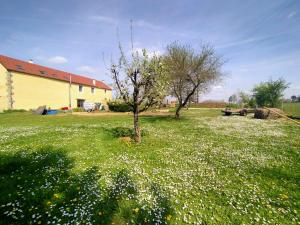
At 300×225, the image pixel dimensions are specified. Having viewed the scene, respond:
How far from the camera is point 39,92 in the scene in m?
45.2

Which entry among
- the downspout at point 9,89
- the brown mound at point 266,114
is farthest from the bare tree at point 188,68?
the downspout at point 9,89

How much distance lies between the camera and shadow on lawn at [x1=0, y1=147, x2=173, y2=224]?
4852 mm

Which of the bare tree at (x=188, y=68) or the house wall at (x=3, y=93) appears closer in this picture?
the bare tree at (x=188, y=68)

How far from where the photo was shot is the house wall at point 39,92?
40.4m

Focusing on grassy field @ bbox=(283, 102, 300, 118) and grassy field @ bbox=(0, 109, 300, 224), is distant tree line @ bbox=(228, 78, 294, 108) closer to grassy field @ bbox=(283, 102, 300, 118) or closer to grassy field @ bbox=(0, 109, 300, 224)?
grassy field @ bbox=(283, 102, 300, 118)

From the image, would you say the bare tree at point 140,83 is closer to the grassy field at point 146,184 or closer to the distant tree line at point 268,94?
the grassy field at point 146,184

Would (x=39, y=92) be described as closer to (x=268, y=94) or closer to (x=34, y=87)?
(x=34, y=87)

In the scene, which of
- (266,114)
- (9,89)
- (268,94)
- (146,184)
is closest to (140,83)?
(146,184)

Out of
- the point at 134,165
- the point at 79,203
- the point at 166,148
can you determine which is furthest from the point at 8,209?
the point at 166,148

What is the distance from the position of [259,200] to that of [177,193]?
8.95ft

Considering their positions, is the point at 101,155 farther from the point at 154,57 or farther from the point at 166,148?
the point at 154,57

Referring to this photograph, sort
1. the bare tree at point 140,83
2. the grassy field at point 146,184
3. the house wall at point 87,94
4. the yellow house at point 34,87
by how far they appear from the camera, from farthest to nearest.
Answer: the house wall at point 87,94 → the yellow house at point 34,87 → the bare tree at point 140,83 → the grassy field at point 146,184

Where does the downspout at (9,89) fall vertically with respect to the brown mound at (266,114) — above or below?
above

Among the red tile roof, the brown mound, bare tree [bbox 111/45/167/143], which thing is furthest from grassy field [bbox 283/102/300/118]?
the red tile roof
